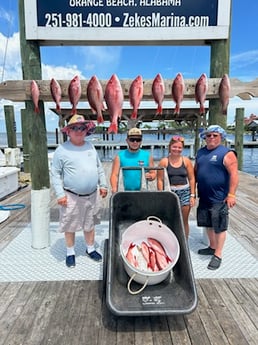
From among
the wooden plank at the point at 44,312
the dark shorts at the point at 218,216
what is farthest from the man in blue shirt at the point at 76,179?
the dark shorts at the point at 218,216

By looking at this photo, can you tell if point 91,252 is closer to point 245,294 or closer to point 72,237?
point 72,237

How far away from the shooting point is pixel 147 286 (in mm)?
2150

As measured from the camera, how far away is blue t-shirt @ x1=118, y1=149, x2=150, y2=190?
9.58 ft

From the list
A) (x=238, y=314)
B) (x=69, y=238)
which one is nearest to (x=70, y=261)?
(x=69, y=238)

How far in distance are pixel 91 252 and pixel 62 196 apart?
84 centimetres

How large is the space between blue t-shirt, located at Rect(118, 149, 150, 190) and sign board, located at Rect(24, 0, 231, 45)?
137 cm

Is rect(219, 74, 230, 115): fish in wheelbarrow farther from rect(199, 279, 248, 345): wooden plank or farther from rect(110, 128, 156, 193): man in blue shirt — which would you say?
rect(199, 279, 248, 345): wooden plank

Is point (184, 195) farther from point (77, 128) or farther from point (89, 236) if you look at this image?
point (77, 128)

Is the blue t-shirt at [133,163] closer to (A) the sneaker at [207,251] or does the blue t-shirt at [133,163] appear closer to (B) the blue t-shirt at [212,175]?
(B) the blue t-shirt at [212,175]

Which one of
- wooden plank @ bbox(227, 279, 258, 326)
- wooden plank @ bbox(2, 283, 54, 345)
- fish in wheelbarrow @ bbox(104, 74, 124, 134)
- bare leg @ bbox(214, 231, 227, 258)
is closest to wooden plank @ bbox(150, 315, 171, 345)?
wooden plank @ bbox(227, 279, 258, 326)

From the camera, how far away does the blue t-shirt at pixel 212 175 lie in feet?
8.98

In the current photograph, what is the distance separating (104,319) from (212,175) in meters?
1.63

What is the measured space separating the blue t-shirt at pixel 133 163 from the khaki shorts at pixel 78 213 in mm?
377

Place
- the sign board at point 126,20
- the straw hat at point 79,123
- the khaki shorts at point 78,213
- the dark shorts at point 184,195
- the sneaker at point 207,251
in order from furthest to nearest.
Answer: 1. the sneaker at point 207,251
2. the sign board at point 126,20
3. the dark shorts at point 184,195
4. the khaki shorts at point 78,213
5. the straw hat at point 79,123
